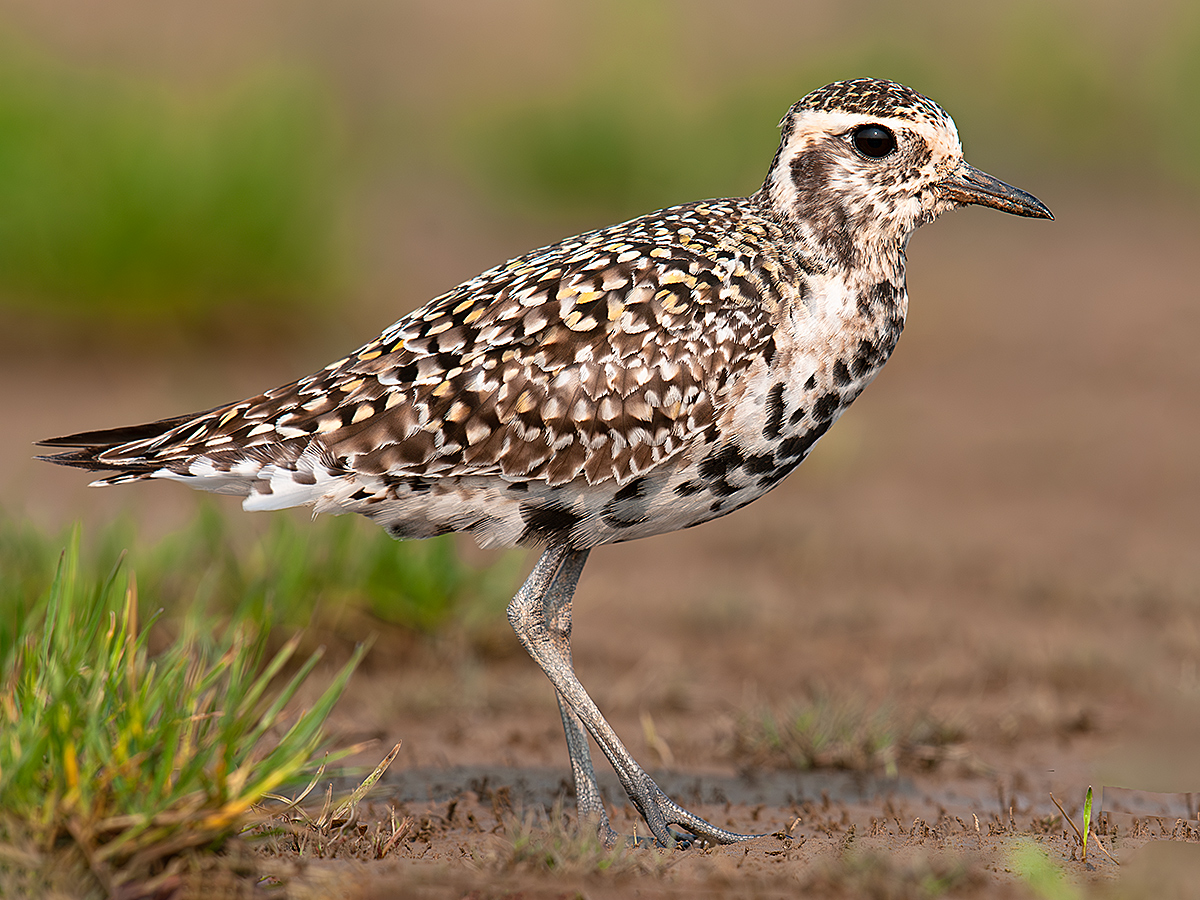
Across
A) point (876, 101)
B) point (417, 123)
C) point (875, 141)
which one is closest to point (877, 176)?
point (875, 141)

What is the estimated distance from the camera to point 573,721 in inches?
200

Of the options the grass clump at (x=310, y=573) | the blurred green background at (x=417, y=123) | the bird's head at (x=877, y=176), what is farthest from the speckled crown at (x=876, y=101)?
the blurred green background at (x=417, y=123)

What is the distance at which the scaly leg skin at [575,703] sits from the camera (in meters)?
4.68

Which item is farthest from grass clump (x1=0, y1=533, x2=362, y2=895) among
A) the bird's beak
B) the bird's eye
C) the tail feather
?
the bird's beak

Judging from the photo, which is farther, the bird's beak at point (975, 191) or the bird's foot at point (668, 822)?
the bird's beak at point (975, 191)

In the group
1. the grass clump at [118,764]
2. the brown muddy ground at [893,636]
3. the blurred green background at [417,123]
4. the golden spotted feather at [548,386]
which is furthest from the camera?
the blurred green background at [417,123]

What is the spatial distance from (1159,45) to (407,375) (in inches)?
679

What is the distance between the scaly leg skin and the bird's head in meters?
1.50

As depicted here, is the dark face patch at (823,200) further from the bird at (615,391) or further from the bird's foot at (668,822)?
the bird's foot at (668,822)

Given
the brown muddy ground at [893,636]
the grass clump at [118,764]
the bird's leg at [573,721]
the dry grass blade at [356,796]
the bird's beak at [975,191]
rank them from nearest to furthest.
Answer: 1. the grass clump at [118,764]
2. the dry grass blade at [356,796]
3. the brown muddy ground at [893,636]
4. the bird's leg at [573,721]
5. the bird's beak at [975,191]

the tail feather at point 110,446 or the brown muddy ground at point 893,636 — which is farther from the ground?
the tail feather at point 110,446

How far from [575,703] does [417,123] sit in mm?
14574

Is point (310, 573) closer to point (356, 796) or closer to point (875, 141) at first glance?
point (356, 796)

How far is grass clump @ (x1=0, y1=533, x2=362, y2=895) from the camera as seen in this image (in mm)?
3535
